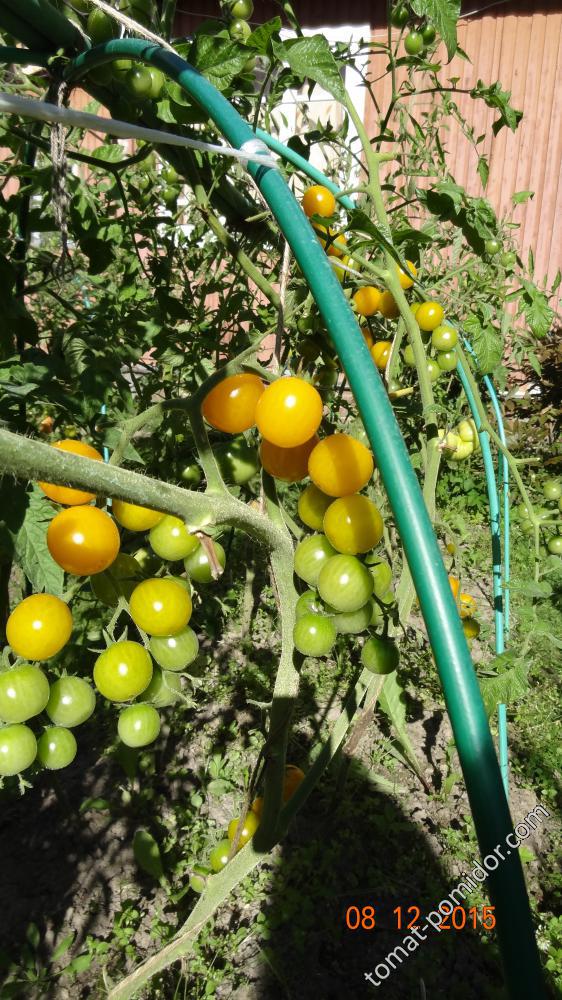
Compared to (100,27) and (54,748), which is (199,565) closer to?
(54,748)

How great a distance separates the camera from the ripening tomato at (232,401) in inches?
27.9

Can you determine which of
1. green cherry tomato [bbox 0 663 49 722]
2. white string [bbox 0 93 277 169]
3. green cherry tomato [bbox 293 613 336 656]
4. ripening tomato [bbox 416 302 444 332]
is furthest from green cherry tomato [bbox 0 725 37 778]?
ripening tomato [bbox 416 302 444 332]

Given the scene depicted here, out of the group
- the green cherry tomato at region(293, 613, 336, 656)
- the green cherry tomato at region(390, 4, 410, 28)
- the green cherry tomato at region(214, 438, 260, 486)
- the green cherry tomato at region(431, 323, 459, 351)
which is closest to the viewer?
the green cherry tomato at region(293, 613, 336, 656)

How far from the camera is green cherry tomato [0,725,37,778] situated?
0.69 m

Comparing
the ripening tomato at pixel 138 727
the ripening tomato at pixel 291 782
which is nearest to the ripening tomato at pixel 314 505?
the ripening tomato at pixel 138 727

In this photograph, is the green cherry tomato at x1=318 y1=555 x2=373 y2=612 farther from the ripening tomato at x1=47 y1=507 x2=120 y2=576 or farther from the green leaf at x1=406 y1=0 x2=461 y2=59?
the green leaf at x1=406 y1=0 x2=461 y2=59

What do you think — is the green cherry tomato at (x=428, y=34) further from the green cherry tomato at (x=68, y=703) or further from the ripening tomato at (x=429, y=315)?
the green cherry tomato at (x=68, y=703)

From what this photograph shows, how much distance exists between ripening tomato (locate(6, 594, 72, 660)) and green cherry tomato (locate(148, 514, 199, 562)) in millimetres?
132

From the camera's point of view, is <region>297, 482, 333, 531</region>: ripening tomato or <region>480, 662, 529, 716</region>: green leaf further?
<region>480, 662, 529, 716</region>: green leaf

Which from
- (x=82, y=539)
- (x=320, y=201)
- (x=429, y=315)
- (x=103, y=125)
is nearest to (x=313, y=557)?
(x=82, y=539)

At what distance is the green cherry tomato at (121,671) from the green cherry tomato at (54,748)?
0.11 meters

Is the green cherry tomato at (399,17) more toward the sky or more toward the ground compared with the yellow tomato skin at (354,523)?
more toward the sky

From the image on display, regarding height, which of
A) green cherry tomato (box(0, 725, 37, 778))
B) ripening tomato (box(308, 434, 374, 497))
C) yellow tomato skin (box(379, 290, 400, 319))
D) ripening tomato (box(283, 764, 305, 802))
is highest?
yellow tomato skin (box(379, 290, 400, 319))

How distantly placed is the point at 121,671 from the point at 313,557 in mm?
269
